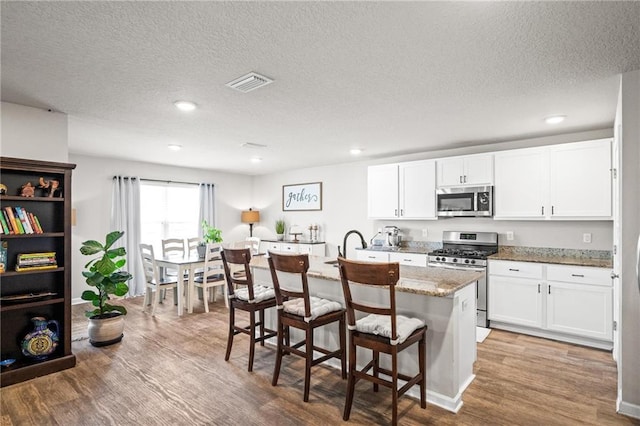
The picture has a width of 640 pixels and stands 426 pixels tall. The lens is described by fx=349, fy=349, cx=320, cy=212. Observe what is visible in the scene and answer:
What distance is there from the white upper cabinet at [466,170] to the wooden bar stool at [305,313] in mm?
2845

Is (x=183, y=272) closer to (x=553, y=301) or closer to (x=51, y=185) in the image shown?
(x=51, y=185)

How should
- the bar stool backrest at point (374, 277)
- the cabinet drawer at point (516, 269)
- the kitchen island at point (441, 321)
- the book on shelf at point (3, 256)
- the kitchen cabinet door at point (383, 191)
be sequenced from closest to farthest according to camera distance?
the bar stool backrest at point (374, 277), the kitchen island at point (441, 321), the book on shelf at point (3, 256), the cabinet drawer at point (516, 269), the kitchen cabinet door at point (383, 191)

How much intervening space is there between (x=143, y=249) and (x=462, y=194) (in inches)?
183

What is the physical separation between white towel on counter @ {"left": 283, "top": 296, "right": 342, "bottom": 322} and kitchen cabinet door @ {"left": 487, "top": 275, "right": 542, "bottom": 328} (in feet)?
7.66

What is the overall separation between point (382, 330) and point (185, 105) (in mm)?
2557

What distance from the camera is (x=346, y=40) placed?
205 centimetres

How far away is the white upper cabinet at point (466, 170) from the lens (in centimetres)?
456

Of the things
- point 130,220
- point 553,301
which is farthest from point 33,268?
point 553,301

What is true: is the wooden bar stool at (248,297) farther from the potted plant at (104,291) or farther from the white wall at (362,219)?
the white wall at (362,219)

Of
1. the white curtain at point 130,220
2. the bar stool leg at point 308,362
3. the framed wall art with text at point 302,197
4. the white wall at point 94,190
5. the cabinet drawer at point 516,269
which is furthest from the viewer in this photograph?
the framed wall art with text at point 302,197

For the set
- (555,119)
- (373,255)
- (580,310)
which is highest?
(555,119)

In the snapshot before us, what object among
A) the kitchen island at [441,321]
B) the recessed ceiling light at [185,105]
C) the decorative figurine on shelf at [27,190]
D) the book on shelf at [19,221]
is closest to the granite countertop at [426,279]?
the kitchen island at [441,321]

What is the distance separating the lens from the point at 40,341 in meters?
3.09

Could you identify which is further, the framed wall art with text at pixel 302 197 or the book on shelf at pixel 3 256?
the framed wall art with text at pixel 302 197
